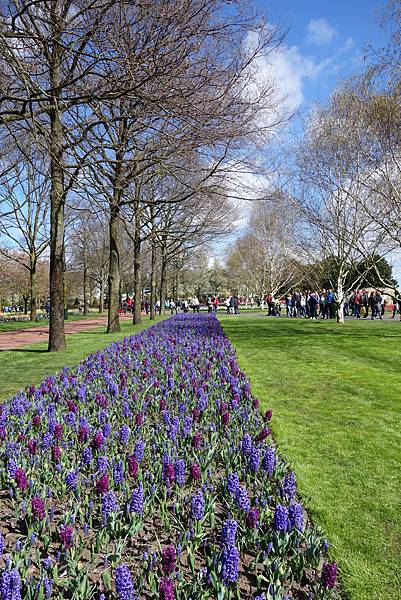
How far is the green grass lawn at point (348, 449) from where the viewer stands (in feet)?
8.71

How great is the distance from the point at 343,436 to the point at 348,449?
414 millimetres

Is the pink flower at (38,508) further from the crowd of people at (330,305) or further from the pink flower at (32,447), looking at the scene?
the crowd of people at (330,305)

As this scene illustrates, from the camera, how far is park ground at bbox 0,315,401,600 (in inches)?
107

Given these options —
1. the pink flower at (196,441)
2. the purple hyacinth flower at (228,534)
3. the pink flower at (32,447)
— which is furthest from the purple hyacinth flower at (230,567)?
the pink flower at (32,447)

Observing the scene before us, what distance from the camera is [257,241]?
163ft

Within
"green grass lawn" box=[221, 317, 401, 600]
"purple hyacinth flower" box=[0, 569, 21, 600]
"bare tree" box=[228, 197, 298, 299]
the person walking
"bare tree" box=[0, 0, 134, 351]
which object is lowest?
"green grass lawn" box=[221, 317, 401, 600]

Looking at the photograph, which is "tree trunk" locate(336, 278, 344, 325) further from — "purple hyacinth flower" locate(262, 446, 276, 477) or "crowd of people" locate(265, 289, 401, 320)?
"purple hyacinth flower" locate(262, 446, 276, 477)

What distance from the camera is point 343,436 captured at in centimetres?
490

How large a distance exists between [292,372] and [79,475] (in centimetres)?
621

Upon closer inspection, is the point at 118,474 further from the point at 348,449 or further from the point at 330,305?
the point at 330,305

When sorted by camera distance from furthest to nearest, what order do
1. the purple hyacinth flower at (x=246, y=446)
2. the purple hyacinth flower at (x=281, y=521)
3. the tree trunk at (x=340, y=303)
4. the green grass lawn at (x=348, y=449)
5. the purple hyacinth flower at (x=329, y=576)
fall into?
the tree trunk at (x=340, y=303)
the purple hyacinth flower at (x=246, y=446)
the green grass lawn at (x=348, y=449)
the purple hyacinth flower at (x=281, y=521)
the purple hyacinth flower at (x=329, y=576)

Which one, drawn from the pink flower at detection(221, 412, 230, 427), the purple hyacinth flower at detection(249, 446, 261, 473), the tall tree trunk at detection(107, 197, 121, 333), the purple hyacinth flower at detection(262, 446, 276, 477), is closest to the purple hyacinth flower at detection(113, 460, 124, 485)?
the purple hyacinth flower at detection(249, 446, 261, 473)

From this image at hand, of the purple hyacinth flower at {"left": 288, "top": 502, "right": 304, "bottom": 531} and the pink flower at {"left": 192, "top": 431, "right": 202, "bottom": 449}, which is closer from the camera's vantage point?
the purple hyacinth flower at {"left": 288, "top": 502, "right": 304, "bottom": 531}

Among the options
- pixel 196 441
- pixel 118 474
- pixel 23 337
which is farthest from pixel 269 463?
pixel 23 337
